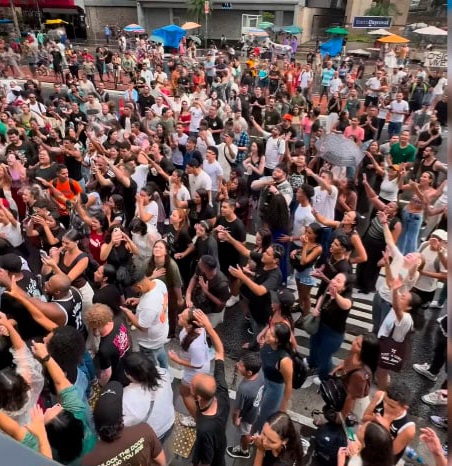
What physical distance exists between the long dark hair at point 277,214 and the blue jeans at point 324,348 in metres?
1.72

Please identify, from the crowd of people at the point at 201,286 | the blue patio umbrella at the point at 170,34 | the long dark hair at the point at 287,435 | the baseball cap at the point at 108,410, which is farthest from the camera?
the blue patio umbrella at the point at 170,34

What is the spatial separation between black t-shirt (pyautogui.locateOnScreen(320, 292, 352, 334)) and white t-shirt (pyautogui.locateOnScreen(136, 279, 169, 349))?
160 centimetres

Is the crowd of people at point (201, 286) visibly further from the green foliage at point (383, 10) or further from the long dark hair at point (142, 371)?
the green foliage at point (383, 10)

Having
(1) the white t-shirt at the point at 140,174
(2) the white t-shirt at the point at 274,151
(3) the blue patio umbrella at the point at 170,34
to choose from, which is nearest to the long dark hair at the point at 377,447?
(1) the white t-shirt at the point at 140,174

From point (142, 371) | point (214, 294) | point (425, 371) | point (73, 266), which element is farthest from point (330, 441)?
point (73, 266)

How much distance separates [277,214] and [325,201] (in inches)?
32.7

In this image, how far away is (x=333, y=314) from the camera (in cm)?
430

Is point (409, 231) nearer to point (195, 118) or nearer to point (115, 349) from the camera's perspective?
point (115, 349)

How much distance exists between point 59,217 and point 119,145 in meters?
1.97

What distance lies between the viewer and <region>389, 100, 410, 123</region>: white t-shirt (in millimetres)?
10950

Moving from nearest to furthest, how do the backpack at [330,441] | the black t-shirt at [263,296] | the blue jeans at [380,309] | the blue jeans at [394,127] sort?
the backpack at [330,441] → the black t-shirt at [263,296] → the blue jeans at [380,309] → the blue jeans at [394,127]

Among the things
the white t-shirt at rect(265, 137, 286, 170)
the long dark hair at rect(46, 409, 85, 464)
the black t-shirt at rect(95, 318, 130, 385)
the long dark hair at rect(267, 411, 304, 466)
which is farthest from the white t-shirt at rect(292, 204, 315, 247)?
the long dark hair at rect(46, 409, 85, 464)

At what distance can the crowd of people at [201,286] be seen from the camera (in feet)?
10.1

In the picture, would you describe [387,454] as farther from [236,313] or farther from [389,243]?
[236,313]
